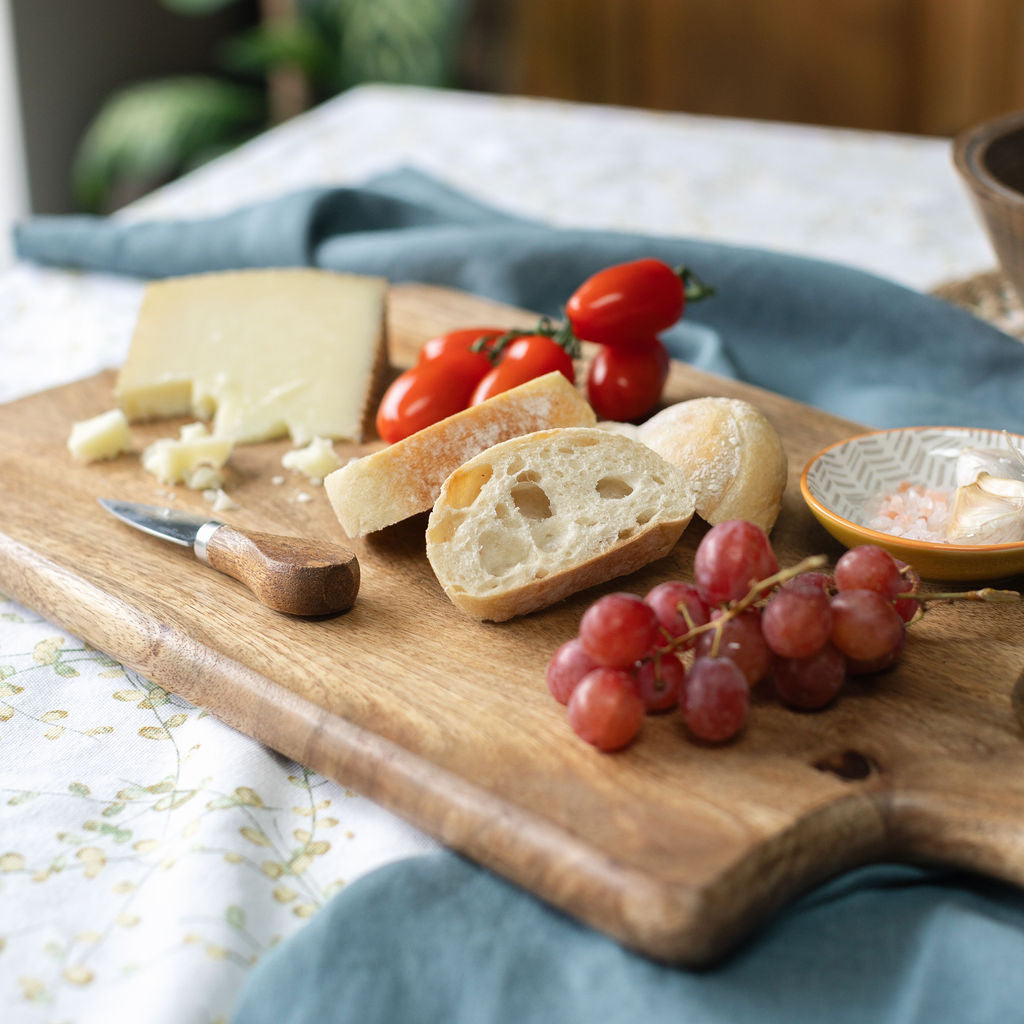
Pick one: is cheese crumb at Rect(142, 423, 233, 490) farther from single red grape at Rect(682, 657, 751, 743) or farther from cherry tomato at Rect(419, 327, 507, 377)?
single red grape at Rect(682, 657, 751, 743)

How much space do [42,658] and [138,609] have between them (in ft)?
0.46

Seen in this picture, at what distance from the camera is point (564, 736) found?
3.49 ft

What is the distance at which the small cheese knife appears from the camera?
1.26 meters

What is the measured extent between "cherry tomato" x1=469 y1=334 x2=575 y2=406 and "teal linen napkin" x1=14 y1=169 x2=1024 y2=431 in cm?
40

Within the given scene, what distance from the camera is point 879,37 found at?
5.34 m

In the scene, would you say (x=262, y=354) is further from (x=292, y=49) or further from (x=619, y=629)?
(x=292, y=49)

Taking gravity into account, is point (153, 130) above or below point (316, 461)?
below

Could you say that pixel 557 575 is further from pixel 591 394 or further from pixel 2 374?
pixel 2 374

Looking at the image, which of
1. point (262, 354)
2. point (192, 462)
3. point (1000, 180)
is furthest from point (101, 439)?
point (1000, 180)

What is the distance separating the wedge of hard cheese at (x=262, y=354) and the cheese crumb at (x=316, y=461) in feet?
0.28

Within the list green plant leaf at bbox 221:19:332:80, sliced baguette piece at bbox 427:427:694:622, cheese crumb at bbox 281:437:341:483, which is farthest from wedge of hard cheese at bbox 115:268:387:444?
green plant leaf at bbox 221:19:332:80

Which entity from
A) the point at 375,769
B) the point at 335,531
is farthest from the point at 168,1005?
the point at 335,531

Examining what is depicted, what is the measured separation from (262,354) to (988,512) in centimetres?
114

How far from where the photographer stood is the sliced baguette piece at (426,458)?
138cm
